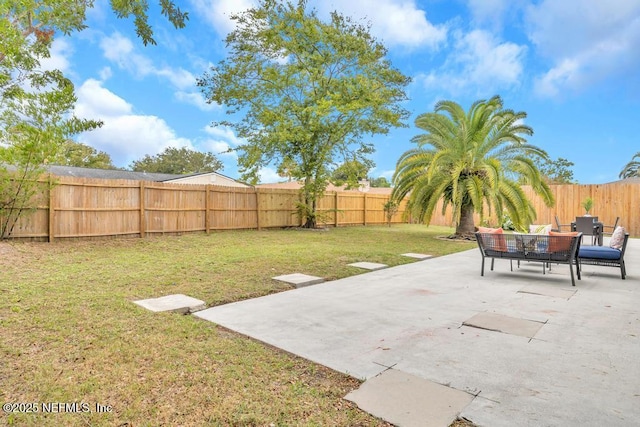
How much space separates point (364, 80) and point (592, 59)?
7.41 m

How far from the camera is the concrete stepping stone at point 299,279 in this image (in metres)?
5.17

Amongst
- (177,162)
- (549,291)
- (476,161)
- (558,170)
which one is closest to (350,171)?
(476,161)

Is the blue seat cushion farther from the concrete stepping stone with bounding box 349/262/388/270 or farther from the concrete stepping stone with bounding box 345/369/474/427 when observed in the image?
the concrete stepping stone with bounding box 345/369/474/427

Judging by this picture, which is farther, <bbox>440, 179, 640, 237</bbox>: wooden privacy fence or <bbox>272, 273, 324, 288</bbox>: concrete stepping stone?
<bbox>440, 179, 640, 237</bbox>: wooden privacy fence

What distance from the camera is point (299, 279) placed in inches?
213

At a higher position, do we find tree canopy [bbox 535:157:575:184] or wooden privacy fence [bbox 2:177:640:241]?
tree canopy [bbox 535:157:575:184]

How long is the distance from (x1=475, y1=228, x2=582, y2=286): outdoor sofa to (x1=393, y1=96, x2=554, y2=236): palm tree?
5015mm

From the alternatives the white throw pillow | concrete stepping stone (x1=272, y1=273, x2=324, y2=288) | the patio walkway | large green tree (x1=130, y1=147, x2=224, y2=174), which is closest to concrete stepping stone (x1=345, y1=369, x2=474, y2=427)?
Answer: the patio walkway

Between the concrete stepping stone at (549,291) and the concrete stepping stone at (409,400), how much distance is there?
3.31m

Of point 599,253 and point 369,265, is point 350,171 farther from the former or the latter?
point 599,253

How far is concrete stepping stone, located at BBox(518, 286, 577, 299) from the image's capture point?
4660mm

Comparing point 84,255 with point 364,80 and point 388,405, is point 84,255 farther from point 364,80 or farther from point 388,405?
point 364,80

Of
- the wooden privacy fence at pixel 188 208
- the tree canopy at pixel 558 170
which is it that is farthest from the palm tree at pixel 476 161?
the tree canopy at pixel 558 170

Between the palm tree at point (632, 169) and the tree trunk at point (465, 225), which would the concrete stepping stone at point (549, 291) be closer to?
the tree trunk at point (465, 225)
